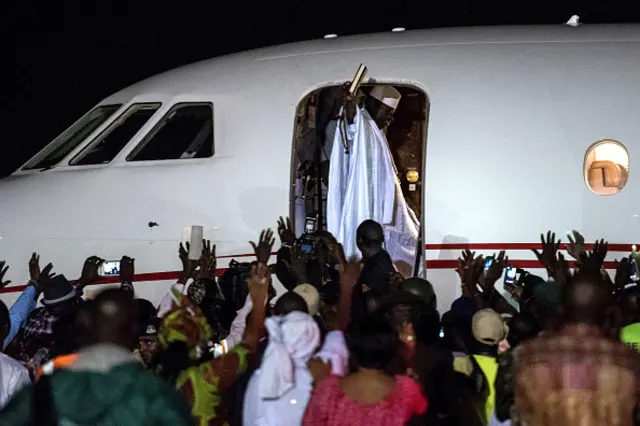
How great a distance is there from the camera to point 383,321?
5797 millimetres

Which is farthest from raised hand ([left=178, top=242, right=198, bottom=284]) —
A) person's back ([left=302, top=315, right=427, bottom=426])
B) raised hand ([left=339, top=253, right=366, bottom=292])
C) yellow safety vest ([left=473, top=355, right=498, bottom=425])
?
person's back ([left=302, top=315, right=427, bottom=426])

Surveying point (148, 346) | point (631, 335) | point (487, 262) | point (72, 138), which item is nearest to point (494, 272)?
point (487, 262)

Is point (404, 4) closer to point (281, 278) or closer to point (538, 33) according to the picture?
point (538, 33)

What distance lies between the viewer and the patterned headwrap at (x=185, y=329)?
19.5 feet

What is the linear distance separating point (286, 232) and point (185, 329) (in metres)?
3.04

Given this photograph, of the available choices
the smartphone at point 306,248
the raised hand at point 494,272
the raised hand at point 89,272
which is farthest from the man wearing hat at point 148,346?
the raised hand at point 494,272

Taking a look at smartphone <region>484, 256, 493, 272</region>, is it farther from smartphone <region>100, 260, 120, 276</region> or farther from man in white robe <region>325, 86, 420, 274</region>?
smartphone <region>100, 260, 120, 276</region>

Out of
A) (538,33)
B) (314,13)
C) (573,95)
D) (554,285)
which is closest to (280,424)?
(554,285)

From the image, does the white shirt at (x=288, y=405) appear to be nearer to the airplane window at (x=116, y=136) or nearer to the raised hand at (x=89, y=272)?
the raised hand at (x=89, y=272)

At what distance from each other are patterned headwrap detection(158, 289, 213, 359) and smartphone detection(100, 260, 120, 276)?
2.91 metres

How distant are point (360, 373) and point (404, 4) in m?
12.9

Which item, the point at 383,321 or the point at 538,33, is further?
the point at 538,33

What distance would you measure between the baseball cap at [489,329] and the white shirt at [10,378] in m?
2.60

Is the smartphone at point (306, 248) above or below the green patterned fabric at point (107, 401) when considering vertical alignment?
above
